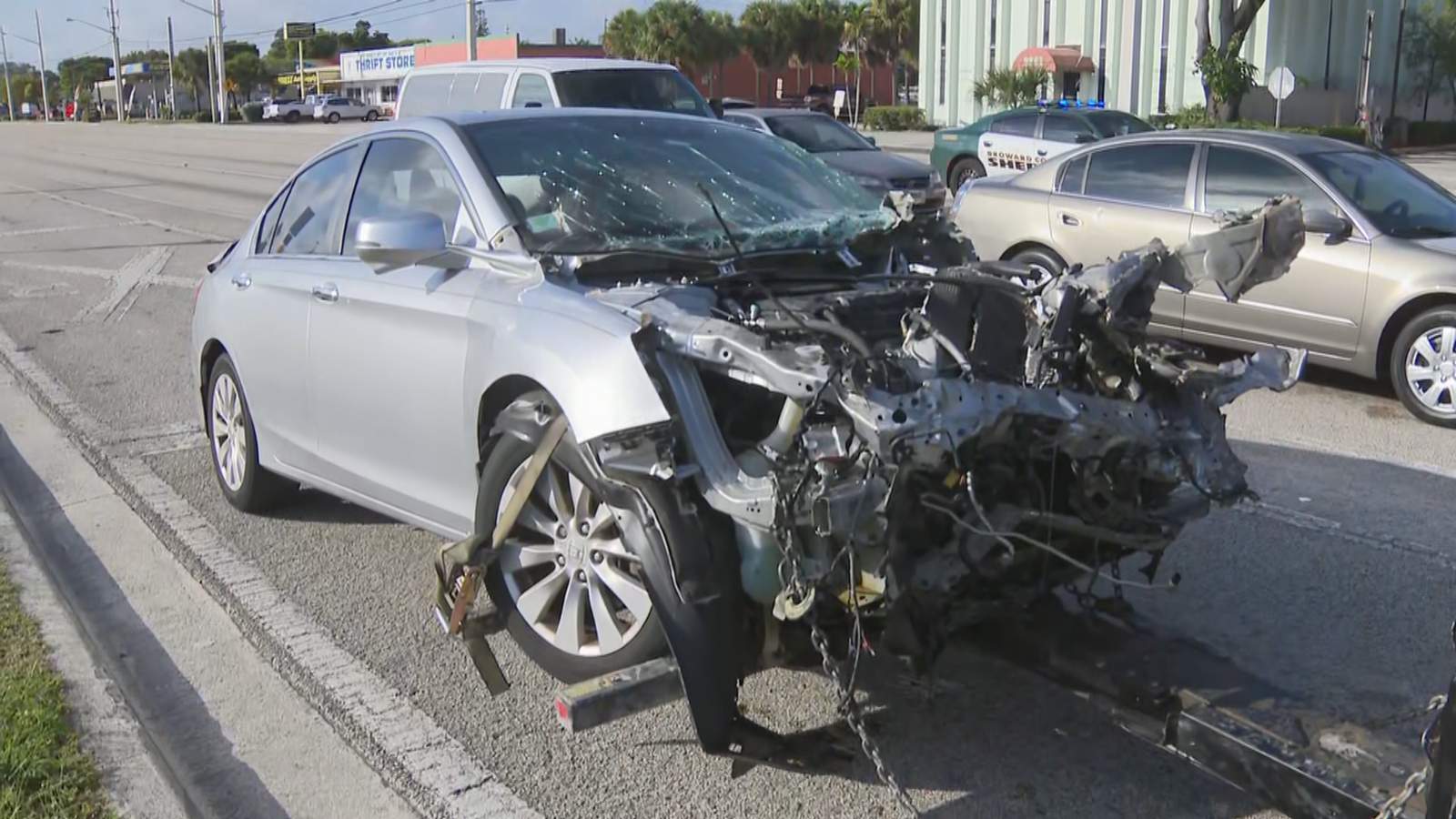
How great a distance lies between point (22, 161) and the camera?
42875 millimetres

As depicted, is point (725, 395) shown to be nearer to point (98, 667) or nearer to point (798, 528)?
point (798, 528)

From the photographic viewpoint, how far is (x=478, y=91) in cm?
1571

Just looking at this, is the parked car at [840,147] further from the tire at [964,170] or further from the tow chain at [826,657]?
the tow chain at [826,657]

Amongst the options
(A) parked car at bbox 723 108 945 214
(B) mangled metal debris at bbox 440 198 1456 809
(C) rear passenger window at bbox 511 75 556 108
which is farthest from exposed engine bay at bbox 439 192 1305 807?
(A) parked car at bbox 723 108 945 214

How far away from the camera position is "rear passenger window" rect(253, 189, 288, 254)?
20.5 ft

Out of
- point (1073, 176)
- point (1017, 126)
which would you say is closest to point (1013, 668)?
point (1073, 176)

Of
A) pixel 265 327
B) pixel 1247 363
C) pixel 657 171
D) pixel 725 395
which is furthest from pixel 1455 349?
pixel 265 327

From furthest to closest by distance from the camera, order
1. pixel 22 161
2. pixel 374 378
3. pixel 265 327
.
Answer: pixel 22 161
pixel 265 327
pixel 374 378

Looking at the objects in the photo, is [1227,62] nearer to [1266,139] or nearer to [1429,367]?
[1266,139]

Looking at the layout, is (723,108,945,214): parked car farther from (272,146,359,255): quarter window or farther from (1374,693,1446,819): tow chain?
(1374,693,1446,819): tow chain

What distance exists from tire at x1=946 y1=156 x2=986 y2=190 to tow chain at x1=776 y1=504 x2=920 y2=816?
2029 centimetres

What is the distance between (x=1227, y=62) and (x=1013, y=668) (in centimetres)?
3533

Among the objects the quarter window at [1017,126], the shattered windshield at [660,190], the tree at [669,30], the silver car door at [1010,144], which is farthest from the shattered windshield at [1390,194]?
the tree at [669,30]

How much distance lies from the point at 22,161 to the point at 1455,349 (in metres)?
44.0
